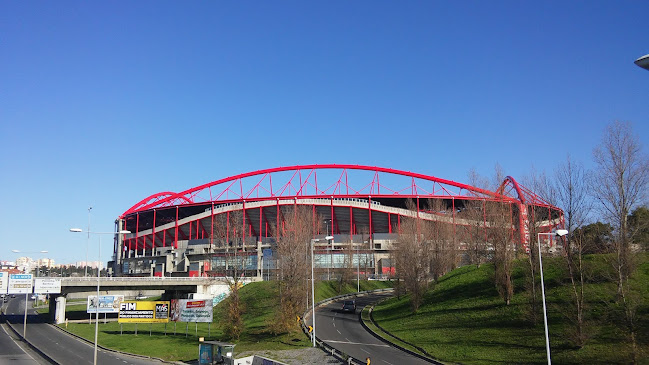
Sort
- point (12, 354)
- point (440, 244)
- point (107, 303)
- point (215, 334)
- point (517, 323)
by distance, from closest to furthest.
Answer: point (517, 323) < point (12, 354) < point (215, 334) < point (107, 303) < point (440, 244)

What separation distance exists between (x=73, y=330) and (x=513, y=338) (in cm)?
5474

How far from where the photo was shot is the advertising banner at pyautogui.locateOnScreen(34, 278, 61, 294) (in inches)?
2640

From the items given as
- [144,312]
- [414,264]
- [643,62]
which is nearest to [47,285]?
[144,312]

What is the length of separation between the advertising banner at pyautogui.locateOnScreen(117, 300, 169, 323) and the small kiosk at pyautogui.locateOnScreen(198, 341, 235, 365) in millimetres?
26442

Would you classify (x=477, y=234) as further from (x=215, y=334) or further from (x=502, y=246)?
(x=215, y=334)

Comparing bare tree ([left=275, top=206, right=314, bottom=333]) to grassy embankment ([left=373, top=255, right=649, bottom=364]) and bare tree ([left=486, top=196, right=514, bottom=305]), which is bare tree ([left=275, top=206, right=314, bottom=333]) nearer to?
grassy embankment ([left=373, top=255, right=649, bottom=364])

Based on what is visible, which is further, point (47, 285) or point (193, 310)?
point (47, 285)

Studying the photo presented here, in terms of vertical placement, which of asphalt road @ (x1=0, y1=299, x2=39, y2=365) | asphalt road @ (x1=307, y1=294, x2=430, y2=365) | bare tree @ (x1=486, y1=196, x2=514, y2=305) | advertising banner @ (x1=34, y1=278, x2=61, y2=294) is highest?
bare tree @ (x1=486, y1=196, x2=514, y2=305)

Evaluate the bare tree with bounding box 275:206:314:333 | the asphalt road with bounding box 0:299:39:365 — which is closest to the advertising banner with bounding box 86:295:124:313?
the asphalt road with bounding box 0:299:39:365

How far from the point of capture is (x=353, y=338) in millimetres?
43594

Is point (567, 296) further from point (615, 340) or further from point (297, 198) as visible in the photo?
point (297, 198)

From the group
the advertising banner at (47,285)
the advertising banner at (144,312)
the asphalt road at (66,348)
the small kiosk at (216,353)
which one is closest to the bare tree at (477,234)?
the small kiosk at (216,353)

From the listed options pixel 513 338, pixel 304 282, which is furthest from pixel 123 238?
pixel 513 338

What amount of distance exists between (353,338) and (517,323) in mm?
13122
